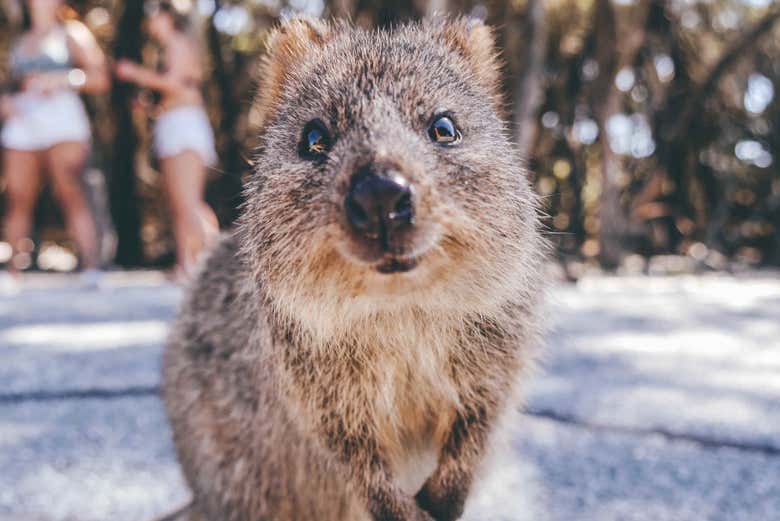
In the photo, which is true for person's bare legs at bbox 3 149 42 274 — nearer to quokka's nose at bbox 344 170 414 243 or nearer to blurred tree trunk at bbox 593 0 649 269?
quokka's nose at bbox 344 170 414 243

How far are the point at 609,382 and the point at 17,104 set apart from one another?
4803mm

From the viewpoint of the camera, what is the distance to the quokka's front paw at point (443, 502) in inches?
63.7

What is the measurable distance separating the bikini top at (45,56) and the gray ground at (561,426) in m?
1.90

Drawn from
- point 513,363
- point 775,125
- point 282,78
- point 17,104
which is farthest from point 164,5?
point 775,125

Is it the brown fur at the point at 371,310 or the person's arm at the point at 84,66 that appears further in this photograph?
the person's arm at the point at 84,66

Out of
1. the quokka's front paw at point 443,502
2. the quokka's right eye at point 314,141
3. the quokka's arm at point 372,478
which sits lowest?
the quokka's front paw at point 443,502

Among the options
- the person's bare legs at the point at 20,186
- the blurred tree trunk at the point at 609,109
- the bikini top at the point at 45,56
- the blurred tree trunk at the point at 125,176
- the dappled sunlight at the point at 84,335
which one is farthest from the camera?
the blurred tree trunk at the point at 125,176

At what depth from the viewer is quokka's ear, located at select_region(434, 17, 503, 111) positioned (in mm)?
2020

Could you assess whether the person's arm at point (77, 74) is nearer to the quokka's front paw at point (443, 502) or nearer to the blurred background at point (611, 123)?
the blurred background at point (611, 123)

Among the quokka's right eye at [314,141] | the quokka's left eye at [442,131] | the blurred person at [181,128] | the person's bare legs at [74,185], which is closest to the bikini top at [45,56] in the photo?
the blurred person at [181,128]

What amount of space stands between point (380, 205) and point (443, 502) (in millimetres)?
725

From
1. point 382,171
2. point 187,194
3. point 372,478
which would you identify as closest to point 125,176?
point 187,194

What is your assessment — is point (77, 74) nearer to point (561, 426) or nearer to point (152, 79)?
point (152, 79)

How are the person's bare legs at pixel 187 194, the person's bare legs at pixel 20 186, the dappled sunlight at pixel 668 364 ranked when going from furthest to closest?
the person's bare legs at pixel 20 186 < the person's bare legs at pixel 187 194 < the dappled sunlight at pixel 668 364
